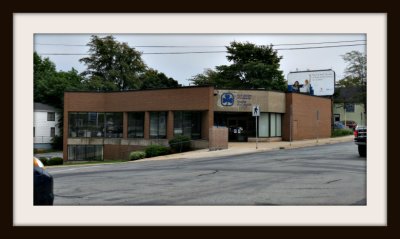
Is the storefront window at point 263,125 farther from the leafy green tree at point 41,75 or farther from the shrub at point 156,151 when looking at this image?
the leafy green tree at point 41,75

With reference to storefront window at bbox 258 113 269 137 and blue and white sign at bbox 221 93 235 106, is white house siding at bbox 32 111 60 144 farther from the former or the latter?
storefront window at bbox 258 113 269 137

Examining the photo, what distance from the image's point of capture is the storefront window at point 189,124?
40.3m

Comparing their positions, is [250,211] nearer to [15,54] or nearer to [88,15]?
[88,15]

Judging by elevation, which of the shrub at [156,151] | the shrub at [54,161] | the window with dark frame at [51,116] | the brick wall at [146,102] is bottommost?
the shrub at [54,161]

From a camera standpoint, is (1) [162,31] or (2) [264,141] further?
(2) [264,141]

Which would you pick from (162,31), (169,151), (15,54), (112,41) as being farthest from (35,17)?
(112,41)

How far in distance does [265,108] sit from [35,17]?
112ft

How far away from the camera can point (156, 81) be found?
69.6m

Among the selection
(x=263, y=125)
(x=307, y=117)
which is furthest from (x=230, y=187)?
(x=307, y=117)

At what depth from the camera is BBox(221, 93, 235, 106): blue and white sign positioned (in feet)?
133

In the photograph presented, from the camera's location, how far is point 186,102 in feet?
132

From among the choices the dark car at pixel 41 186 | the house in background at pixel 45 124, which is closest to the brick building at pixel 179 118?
the house in background at pixel 45 124

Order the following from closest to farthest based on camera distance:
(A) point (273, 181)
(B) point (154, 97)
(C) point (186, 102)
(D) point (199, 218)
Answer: (D) point (199, 218)
(A) point (273, 181)
(C) point (186, 102)
(B) point (154, 97)

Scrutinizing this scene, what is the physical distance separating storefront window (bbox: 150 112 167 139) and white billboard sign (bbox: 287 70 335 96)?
23.8 meters
